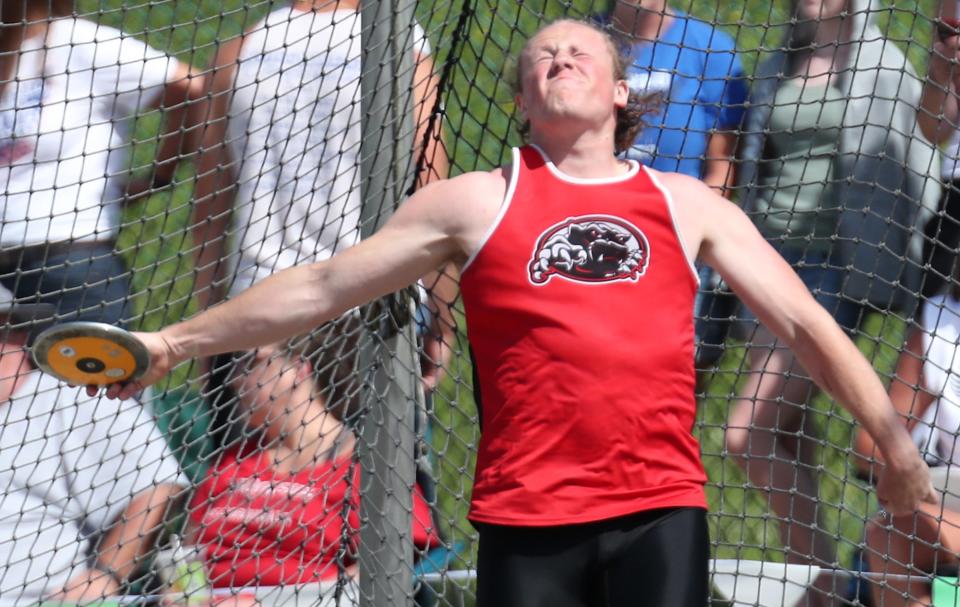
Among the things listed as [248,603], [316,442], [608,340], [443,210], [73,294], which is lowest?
[248,603]

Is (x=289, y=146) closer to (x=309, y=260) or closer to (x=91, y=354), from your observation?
(x=309, y=260)

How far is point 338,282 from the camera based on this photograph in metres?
2.59

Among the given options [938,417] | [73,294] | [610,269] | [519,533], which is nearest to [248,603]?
[73,294]

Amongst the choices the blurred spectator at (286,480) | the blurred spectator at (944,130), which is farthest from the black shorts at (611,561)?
the blurred spectator at (944,130)

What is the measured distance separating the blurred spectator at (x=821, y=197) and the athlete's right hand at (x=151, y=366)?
4.87 ft

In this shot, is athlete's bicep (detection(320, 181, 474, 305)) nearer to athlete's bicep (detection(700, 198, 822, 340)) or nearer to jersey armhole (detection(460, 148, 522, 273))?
jersey armhole (detection(460, 148, 522, 273))

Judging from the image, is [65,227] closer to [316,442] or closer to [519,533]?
[316,442]

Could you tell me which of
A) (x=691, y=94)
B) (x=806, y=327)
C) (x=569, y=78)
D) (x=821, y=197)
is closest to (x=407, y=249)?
(x=569, y=78)

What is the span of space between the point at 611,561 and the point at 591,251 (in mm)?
518

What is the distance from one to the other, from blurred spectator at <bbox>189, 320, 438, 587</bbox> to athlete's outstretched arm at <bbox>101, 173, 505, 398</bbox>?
2.90ft

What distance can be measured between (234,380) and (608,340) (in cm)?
134

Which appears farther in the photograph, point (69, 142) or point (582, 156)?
point (69, 142)

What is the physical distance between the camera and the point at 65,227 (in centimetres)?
361

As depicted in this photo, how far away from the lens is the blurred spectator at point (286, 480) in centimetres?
353
